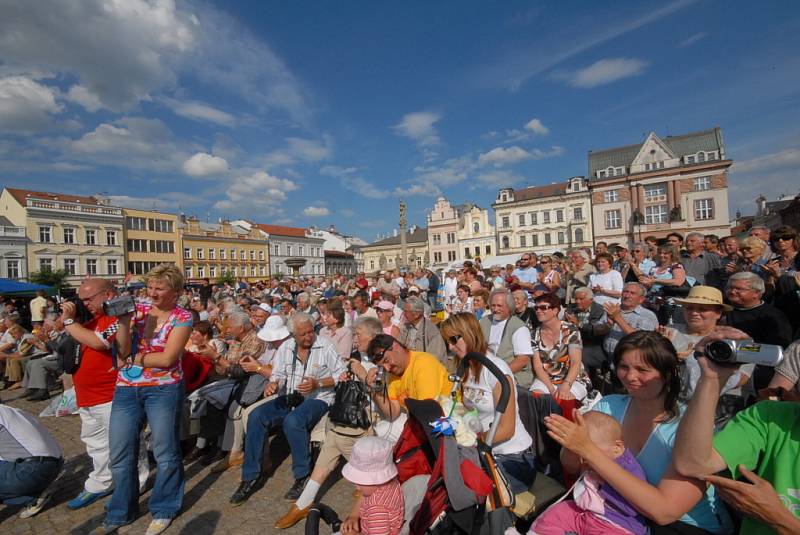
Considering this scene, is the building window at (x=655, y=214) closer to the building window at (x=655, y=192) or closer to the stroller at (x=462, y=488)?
the building window at (x=655, y=192)

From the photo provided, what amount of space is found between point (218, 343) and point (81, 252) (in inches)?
2083

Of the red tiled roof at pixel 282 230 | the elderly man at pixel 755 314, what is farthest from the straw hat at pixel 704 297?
the red tiled roof at pixel 282 230

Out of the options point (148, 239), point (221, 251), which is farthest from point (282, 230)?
point (148, 239)

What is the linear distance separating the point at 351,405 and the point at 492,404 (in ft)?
4.74

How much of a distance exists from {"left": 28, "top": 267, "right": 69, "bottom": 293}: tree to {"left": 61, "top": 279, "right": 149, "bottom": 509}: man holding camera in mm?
45939

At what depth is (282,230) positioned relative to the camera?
74.5 metres

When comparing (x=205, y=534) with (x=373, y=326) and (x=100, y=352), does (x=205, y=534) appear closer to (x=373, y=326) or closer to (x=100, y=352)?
(x=100, y=352)

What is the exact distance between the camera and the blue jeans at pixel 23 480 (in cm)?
342

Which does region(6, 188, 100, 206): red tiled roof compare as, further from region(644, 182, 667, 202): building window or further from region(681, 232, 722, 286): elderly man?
region(644, 182, 667, 202): building window

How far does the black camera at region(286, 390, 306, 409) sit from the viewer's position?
4.12 meters

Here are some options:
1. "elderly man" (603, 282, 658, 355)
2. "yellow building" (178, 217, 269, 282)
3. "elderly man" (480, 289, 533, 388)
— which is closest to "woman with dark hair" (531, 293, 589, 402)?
"elderly man" (480, 289, 533, 388)

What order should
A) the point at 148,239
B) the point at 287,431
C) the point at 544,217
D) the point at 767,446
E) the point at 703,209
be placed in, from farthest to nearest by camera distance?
the point at 544,217
the point at 148,239
the point at 703,209
the point at 287,431
the point at 767,446

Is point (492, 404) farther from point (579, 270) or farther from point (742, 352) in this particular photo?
point (579, 270)

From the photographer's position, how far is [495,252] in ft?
205
